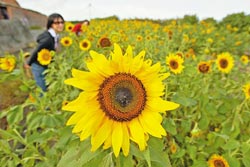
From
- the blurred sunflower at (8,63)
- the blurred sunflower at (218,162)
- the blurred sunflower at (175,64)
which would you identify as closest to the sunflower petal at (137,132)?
the blurred sunflower at (218,162)

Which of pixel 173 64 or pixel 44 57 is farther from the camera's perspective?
pixel 44 57

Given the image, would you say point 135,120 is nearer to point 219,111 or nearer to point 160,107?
point 160,107

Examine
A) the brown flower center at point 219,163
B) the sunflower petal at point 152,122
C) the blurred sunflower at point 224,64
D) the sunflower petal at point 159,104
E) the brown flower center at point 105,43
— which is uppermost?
the brown flower center at point 105,43

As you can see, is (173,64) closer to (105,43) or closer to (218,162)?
(105,43)

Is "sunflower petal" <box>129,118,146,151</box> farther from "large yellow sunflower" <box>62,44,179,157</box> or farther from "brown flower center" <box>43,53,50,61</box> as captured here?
"brown flower center" <box>43,53,50,61</box>

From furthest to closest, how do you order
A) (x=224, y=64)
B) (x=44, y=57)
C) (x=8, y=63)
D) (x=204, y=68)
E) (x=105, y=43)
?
(x=44, y=57), (x=224, y=64), (x=8, y=63), (x=204, y=68), (x=105, y=43)

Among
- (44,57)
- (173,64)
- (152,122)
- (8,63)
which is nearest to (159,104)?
(152,122)

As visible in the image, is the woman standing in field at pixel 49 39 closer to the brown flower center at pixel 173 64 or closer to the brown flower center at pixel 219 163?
the brown flower center at pixel 173 64

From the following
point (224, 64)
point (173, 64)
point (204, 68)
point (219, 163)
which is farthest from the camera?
point (224, 64)

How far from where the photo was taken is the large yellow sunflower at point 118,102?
72 cm

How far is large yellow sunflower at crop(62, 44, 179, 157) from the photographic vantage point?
72 cm

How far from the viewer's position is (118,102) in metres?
0.77

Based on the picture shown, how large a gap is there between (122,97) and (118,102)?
0.02 m

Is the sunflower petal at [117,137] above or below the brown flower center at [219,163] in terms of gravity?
above
